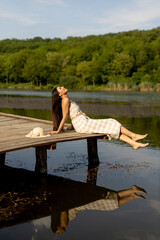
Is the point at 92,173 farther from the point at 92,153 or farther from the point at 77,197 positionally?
the point at 77,197

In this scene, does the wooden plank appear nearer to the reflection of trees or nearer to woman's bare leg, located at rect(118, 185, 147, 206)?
the reflection of trees

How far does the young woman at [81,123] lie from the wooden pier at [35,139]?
183 millimetres

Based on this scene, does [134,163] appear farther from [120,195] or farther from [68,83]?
[68,83]

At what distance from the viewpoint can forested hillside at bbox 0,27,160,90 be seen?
297 feet

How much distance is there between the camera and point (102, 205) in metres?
5.21

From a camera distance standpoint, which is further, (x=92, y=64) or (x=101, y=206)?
(x=92, y=64)

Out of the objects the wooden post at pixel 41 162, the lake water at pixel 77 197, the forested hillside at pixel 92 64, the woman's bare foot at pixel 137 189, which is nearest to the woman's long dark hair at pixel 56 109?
the wooden post at pixel 41 162

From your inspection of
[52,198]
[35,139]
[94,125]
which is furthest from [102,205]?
[94,125]

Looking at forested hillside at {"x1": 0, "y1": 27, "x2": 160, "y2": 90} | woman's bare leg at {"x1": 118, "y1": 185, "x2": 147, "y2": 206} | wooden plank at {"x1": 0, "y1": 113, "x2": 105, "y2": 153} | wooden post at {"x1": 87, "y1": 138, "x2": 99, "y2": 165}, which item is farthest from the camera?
forested hillside at {"x1": 0, "y1": 27, "x2": 160, "y2": 90}

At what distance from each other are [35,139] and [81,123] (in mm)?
1405

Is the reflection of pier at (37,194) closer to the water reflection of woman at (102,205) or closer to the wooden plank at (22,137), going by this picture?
the water reflection of woman at (102,205)

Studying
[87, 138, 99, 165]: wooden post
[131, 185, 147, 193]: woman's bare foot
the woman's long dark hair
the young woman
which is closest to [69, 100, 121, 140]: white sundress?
the young woman

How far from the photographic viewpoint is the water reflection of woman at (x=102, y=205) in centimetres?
455

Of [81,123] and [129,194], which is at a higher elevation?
[81,123]
